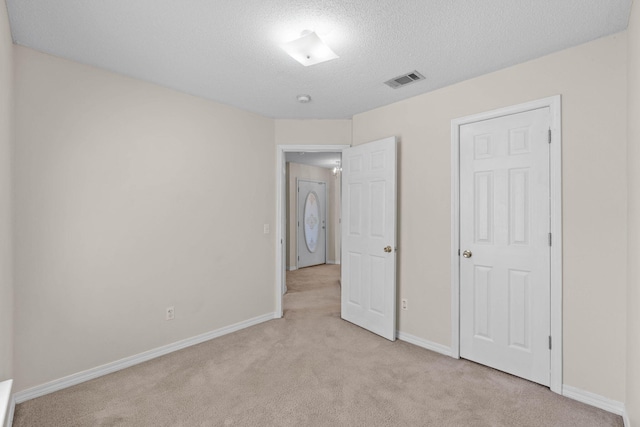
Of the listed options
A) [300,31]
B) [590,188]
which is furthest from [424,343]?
[300,31]

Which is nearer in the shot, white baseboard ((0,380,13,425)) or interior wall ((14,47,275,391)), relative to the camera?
white baseboard ((0,380,13,425))

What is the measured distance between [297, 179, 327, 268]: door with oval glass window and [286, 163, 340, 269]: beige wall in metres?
0.13

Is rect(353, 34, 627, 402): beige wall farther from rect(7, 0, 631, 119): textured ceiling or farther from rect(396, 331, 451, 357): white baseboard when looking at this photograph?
rect(396, 331, 451, 357): white baseboard

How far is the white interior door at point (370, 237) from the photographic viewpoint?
3.18m

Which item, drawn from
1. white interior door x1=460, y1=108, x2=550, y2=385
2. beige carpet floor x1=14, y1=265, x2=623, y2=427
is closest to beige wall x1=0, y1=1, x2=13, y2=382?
beige carpet floor x1=14, y1=265, x2=623, y2=427

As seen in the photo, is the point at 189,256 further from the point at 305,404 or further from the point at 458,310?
the point at 458,310

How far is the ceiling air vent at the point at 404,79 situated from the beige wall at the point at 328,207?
4.08 m

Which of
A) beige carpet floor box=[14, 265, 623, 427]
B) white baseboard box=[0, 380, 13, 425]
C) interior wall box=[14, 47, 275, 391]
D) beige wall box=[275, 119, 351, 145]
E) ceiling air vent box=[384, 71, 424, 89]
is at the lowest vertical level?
beige carpet floor box=[14, 265, 623, 427]

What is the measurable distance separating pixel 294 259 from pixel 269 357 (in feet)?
13.4

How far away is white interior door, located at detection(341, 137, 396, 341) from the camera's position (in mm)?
3178

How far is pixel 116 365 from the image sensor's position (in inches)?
101

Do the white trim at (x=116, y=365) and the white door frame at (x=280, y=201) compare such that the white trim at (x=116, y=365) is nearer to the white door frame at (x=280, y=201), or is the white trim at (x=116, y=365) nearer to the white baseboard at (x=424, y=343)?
the white door frame at (x=280, y=201)

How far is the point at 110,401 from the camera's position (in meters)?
2.14

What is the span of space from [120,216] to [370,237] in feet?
7.66
